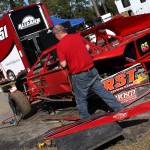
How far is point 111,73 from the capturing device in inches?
289

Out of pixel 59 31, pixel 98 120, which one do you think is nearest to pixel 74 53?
pixel 59 31

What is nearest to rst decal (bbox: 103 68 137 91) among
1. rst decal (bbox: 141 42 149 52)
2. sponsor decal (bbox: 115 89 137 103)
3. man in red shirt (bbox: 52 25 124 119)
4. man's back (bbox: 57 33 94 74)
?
sponsor decal (bbox: 115 89 137 103)

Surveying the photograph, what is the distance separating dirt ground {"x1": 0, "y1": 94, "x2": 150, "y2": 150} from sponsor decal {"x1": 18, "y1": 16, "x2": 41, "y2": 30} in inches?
99.3

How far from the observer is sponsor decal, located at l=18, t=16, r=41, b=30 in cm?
1072

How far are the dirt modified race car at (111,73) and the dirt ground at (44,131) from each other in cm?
23

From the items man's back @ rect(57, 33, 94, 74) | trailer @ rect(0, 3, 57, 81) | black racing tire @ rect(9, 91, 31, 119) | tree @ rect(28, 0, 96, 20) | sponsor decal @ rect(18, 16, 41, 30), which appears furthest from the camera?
tree @ rect(28, 0, 96, 20)

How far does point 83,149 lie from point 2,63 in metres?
8.39

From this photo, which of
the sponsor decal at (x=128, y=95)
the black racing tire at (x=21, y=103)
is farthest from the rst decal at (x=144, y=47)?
the black racing tire at (x=21, y=103)

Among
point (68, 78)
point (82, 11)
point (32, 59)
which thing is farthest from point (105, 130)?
point (82, 11)

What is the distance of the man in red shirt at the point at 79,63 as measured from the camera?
18.0 ft

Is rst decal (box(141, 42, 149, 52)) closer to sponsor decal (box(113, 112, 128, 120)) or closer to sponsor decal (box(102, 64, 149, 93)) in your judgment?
sponsor decal (box(102, 64, 149, 93))

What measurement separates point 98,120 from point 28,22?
6.35 meters

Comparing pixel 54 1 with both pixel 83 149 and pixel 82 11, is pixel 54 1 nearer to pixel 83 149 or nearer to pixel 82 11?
pixel 82 11

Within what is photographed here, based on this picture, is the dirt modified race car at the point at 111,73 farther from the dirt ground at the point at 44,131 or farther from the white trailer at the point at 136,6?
the white trailer at the point at 136,6
